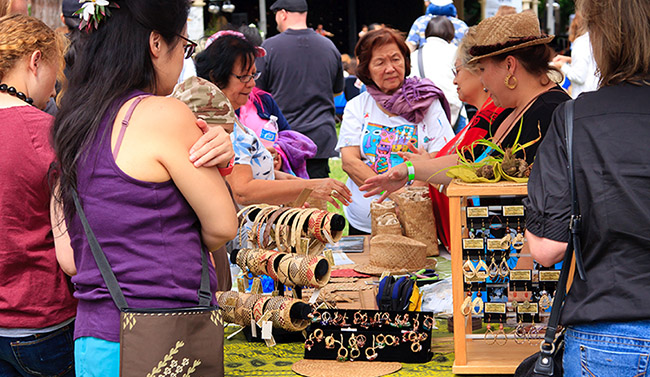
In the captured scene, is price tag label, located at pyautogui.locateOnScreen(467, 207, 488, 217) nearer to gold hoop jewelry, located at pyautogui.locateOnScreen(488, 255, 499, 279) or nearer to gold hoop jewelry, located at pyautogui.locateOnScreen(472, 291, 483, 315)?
gold hoop jewelry, located at pyautogui.locateOnScreen(488, 255, 499, 279)

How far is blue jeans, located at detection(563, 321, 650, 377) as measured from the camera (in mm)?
1446

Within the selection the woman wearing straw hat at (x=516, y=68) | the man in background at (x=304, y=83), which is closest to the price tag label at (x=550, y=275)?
the woman wearing straw hat at (x=516, y=68)

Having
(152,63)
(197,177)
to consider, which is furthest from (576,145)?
(152,63)

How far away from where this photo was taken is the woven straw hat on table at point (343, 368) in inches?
92.7

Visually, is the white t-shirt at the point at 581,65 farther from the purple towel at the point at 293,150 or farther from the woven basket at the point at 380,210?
the woven basket at the point at 380,210

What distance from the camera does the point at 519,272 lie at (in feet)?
7.67

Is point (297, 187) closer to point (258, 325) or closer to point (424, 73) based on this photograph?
point (258, 325)

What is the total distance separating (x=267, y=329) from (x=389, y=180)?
1022 millimetres

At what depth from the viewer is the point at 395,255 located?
3252mm

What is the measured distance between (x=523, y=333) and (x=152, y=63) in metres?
1.54

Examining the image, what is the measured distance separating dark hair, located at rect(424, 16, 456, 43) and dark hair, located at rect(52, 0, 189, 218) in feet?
14.4

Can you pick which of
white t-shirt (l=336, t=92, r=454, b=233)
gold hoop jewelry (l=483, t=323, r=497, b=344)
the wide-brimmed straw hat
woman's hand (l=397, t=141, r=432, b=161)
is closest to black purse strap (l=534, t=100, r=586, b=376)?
gold hoop jewelry (l=483, t=323, r=497, b=344)

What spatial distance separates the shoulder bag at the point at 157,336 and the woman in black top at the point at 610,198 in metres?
0.80

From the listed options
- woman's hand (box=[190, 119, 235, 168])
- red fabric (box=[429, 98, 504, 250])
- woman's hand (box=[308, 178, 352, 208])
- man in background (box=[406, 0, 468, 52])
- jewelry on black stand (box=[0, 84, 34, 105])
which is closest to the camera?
woman's hand (box=[190, 119, 235, 168])
